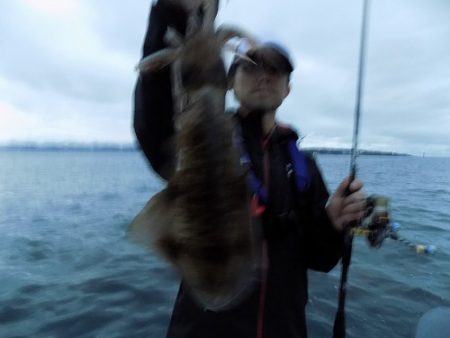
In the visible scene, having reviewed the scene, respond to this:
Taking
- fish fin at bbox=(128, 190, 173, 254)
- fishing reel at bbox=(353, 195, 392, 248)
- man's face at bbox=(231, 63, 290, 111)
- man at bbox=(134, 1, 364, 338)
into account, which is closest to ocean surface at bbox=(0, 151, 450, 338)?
fishing reel at bbox=(353, 195, 392, 248)

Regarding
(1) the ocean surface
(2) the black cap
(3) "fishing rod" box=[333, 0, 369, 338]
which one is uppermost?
(2) the black cap

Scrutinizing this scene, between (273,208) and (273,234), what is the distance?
164mm

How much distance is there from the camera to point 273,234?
2350 millimetres

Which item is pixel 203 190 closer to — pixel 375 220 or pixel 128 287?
pixel 375 220

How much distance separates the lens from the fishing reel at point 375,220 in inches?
105

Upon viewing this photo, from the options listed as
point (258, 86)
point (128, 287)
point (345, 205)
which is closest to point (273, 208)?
point (345, 205)

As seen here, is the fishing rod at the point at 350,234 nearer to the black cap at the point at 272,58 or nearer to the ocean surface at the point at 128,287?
the ocean surface at the point at 128,287

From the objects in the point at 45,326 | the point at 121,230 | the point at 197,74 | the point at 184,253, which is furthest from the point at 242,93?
the point at 121,230

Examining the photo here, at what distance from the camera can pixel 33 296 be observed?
7.79 m

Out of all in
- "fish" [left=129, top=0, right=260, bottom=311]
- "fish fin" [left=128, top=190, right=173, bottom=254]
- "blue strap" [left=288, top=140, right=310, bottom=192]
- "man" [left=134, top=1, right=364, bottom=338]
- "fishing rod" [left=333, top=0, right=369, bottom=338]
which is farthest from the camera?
"fishing rod" [left=333, top=0, right=369, bottom=338]

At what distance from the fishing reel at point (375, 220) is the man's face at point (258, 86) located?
0.94 meters

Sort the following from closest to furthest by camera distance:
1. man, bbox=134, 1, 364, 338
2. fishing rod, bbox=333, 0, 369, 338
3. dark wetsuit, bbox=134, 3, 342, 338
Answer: dark wetsuit, bbox=134, 3, 342, 338 → man, bbox=134, 1, 364, 338 → fishing rod, bbox=333, 0, 369, 338

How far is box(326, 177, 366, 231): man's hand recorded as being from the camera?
2320mm

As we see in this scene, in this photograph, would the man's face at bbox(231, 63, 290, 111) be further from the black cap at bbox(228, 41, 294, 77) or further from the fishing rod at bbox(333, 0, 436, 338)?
the fishing rod at bbox(333, 0, 436, 338)
